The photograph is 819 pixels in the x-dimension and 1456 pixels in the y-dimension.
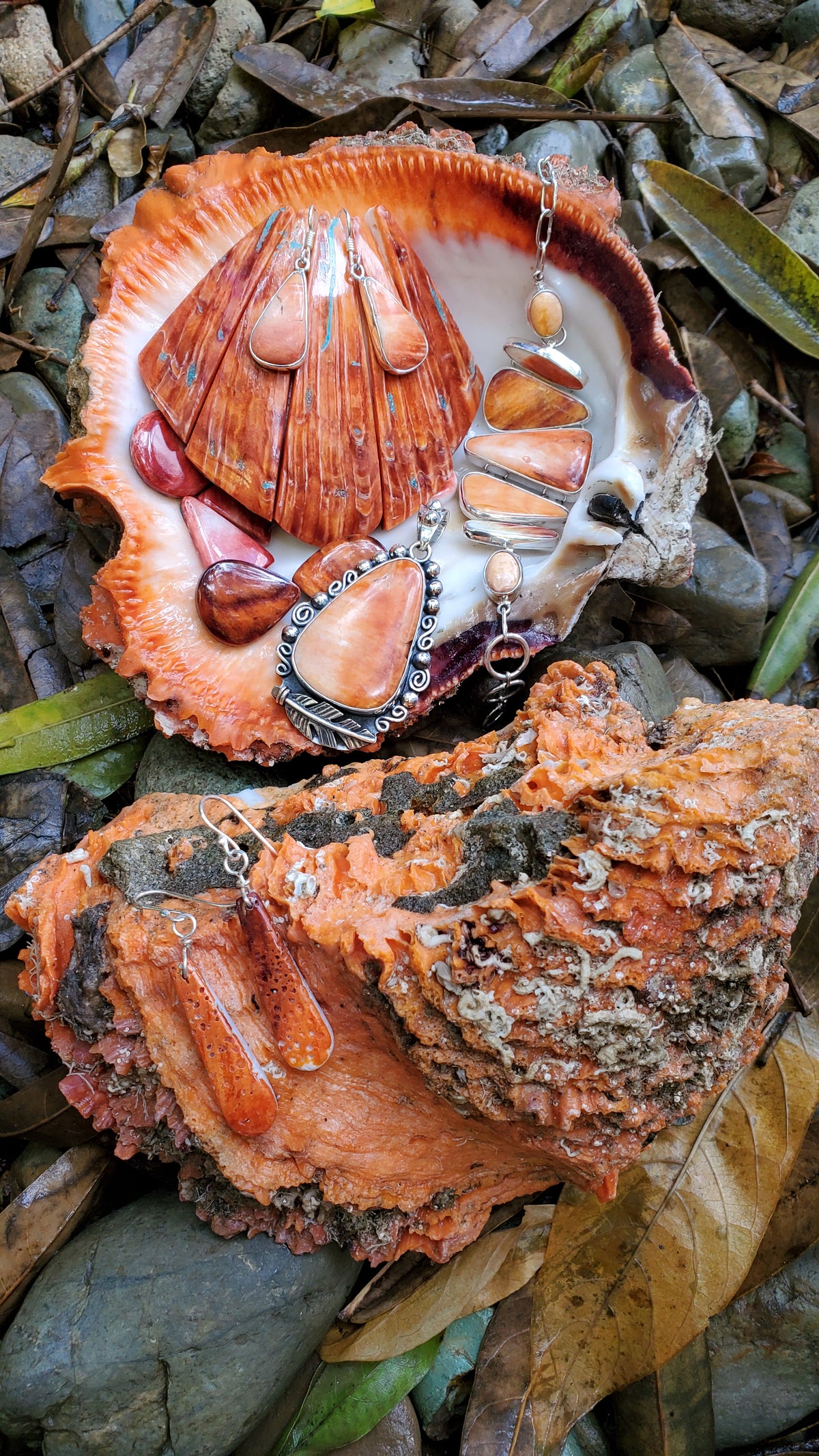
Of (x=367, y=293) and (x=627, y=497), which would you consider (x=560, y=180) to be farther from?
(x=627, y=497)

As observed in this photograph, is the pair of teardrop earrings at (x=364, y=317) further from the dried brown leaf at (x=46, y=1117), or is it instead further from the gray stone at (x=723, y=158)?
the dried brown leaf at (x=46, y=1117)

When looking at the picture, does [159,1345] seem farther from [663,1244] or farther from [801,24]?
[801,24]

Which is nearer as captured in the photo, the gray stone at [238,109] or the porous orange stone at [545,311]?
the porous orange stone at [545,311]

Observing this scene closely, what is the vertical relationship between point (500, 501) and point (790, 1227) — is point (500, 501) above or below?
above

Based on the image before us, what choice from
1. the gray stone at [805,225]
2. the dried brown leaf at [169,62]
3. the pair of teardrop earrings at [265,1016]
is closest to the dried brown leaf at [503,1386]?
the pair of teardrop earrings at [265,1016]

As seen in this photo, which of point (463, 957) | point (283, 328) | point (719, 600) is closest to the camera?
point (463, 957)

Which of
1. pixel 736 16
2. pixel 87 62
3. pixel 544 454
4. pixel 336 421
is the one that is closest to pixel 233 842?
pixel 336 421
